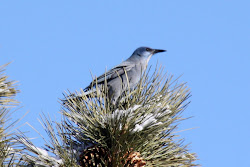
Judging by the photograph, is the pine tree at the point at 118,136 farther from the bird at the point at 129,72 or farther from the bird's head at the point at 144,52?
the bird's head at the point at 144,52

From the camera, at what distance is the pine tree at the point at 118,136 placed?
272 centimetres

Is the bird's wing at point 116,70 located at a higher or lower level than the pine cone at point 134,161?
higher

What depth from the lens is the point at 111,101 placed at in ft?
10.0

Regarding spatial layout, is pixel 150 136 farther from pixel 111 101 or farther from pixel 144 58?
pixel 144 58

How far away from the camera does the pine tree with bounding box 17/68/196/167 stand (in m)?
2.72

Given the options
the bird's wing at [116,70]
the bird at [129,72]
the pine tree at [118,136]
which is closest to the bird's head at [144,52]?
the bird at [129,72]

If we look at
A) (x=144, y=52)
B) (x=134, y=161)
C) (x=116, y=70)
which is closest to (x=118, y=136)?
(x=134, y=161)

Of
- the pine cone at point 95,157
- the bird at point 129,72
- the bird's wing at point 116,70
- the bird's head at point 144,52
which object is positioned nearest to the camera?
the pine cone at point 95,157

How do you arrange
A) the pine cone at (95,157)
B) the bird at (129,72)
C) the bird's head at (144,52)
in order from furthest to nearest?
the bird's head at (144,52) < the bird at (129,72) < the pine cone at (95,157)

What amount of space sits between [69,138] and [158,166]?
2.17 feet

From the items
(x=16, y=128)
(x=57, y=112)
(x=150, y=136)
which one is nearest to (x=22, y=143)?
(x=16, y=128)

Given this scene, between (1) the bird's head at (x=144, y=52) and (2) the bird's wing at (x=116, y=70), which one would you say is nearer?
(2) the bird's wing at (x=116, y=70)

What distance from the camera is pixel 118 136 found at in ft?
9.10

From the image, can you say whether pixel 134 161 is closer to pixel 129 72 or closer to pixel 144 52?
pixel 129 72
